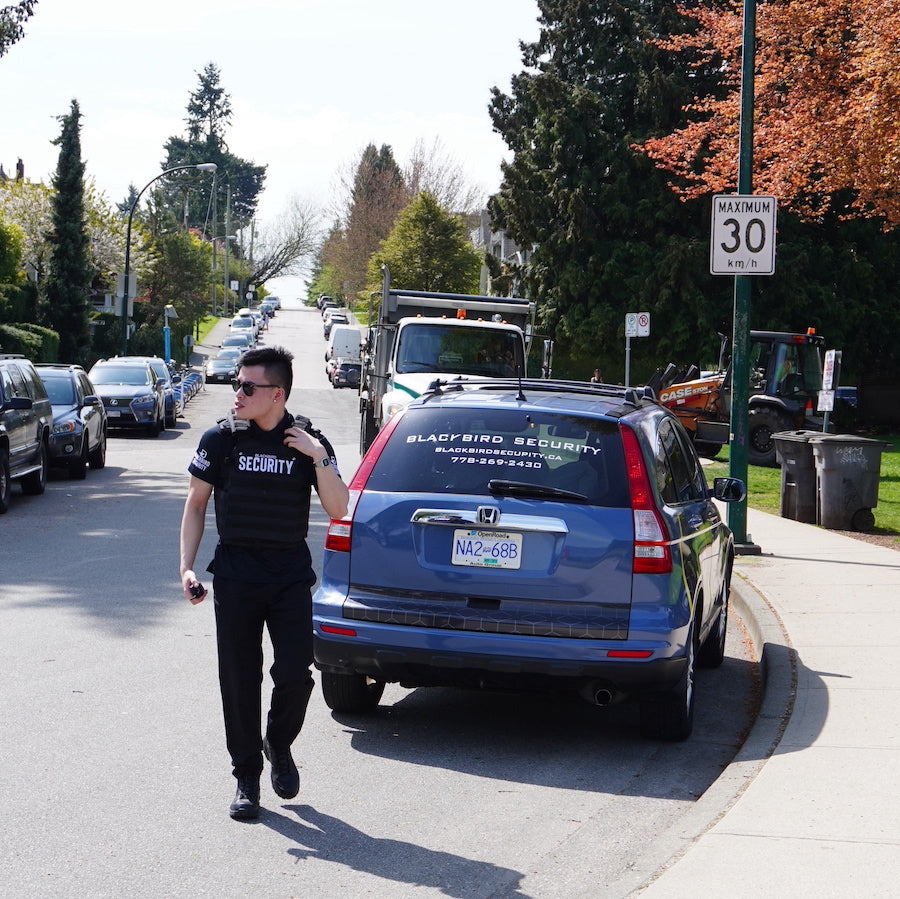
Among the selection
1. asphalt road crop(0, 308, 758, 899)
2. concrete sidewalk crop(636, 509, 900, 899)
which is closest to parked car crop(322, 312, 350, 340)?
concrete sidewalk crop(636, 509, 900, 899)

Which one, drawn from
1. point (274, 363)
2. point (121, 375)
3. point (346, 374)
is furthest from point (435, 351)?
point (346, 374)

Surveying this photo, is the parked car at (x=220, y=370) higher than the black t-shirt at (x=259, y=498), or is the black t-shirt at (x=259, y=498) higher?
the parked car at (x=220, y=370)

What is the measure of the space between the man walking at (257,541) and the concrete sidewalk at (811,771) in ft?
5.38

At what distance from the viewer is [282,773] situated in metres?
5.49

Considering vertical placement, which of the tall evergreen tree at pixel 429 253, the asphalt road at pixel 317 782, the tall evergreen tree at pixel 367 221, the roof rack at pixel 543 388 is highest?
the tall evergreen tree at pixel 367 221

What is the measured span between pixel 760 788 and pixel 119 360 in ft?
89.7

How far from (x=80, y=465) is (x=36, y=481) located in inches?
84.6

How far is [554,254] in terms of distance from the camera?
41.2 metres

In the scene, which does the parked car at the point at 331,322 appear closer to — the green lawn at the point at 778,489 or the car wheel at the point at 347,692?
the green lawn at the point at 778,489

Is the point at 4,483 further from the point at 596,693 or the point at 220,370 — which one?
the point at 220,370

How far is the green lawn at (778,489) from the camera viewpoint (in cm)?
1770

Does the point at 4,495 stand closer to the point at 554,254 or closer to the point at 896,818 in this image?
the point at 896,818

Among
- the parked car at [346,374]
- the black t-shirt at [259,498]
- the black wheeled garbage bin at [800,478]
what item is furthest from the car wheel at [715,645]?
the parked car at [346,374]

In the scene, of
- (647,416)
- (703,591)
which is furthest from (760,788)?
(647,416)
